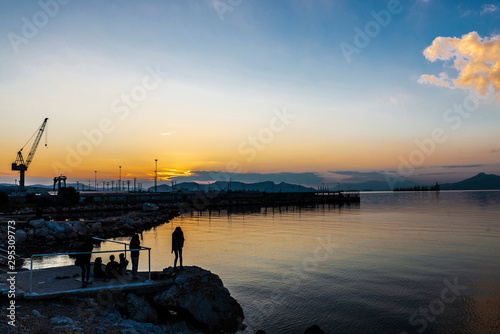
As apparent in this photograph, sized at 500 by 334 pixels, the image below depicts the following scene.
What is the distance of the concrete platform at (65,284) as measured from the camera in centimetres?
1152

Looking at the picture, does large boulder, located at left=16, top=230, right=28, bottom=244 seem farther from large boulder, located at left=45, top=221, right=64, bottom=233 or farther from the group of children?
the group of children

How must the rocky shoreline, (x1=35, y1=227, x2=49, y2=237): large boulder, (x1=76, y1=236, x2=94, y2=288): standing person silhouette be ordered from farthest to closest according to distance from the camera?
(x1=35, y1=227, x2=49, y2=237): large boulder < the rocky shoreline < (x1=76, y1=236, x2=94, y2=288): standing person silhouette

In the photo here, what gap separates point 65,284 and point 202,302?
5.60m

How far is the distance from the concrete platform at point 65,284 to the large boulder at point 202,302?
61cm

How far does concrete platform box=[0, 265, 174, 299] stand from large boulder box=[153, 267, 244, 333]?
61cm

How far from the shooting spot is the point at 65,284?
41.8 ft

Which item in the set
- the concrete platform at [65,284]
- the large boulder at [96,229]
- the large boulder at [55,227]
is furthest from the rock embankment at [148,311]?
the large boulder at [96,229]

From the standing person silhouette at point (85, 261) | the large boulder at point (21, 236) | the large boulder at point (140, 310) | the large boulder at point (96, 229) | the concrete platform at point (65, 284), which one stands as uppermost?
the standing person silhouette at point (85, 261)

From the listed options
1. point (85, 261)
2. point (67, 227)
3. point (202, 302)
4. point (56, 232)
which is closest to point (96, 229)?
point (67, 227)

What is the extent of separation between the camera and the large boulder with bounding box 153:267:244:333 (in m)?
13.4

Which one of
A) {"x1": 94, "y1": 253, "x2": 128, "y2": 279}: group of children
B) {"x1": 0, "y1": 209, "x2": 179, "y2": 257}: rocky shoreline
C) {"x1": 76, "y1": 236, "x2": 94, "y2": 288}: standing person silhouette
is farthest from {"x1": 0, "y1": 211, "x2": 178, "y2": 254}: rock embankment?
{"x1": 76, "y1": 236, "x2": 94, "y2": 288}: standing person silhouette

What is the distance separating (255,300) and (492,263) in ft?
73.2

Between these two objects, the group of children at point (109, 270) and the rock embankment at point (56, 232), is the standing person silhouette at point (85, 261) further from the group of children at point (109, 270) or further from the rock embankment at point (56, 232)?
the rock embankment at point (56, 232)

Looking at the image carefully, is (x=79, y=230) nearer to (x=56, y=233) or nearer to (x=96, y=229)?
(x=56, y=233)
